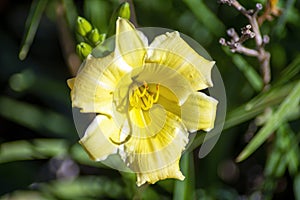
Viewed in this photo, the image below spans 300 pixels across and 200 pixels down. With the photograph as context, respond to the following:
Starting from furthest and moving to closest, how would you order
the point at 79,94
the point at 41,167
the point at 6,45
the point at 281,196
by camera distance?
the point at 6,45 < the point at 41,167 < the point at 281,196 < the point at 79,94

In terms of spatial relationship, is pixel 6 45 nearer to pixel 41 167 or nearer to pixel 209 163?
pixel 41 167

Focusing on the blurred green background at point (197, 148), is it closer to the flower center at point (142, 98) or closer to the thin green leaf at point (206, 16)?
the thin green leaf at point (206, 16)

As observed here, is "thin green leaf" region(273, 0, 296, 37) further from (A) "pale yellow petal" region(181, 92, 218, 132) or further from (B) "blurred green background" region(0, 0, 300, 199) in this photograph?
(A) "pale yellow petal" region(181, 92, 218, 132)

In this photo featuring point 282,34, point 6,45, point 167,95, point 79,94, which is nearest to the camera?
point 79,94

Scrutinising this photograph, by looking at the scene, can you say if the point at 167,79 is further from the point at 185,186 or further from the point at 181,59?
the point at 185,186

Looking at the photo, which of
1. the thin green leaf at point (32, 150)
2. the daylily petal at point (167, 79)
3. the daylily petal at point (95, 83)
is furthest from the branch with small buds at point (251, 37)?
the thin green leaf at point (32, 150)

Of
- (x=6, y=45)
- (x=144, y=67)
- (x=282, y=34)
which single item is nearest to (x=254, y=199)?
(x=282, y=34)

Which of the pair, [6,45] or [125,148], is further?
[6,45]
